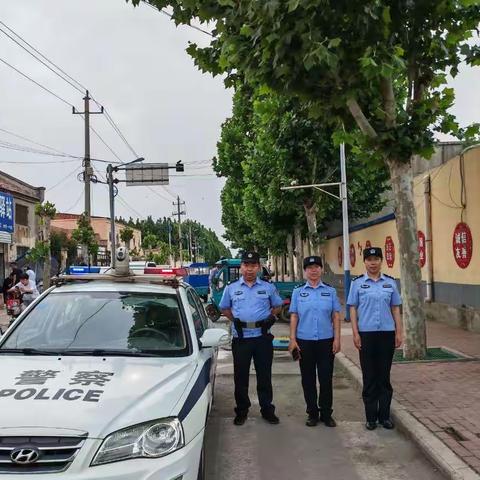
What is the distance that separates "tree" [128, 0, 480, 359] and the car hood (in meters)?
3.95

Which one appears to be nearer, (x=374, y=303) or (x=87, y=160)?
(x=374, y=303)

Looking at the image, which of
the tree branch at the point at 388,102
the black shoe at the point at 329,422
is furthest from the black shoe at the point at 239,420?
the tree branch at the point at 388,102

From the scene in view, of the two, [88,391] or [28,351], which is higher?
[28,351]

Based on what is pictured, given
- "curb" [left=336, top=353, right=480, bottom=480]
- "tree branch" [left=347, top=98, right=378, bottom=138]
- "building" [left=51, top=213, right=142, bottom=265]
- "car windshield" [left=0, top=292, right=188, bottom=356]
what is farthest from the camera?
"building" [left=51, top=213, right=142, bottom=265]

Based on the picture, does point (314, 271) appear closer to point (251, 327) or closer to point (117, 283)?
point (251, 327)

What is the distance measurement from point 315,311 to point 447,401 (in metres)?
1.94

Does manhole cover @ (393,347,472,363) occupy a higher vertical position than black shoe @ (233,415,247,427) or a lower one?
higher

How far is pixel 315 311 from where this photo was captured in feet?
18.9

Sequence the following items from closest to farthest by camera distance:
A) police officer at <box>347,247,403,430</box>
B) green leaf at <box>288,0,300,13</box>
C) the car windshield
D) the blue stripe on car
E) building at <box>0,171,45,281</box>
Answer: the blue stripe on car → the car windshield → police officer at <box>347,247,403,430</box> → green leaf at <box>288,0,300,13</box> → building at <box>0,171,45,281</box>

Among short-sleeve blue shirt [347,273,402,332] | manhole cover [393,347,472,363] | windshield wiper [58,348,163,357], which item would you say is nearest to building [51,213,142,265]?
manhole cover [393,347,472,363]

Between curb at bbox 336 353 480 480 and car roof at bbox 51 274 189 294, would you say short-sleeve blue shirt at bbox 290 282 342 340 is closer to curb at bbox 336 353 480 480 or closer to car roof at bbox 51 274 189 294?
curb at bbox 336 353 480 480

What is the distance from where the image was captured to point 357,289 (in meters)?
Answer: 5.86

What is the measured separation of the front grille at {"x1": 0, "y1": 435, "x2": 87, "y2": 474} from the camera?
9.75 ft

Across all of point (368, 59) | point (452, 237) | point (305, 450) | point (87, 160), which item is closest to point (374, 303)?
point (305, 450)
